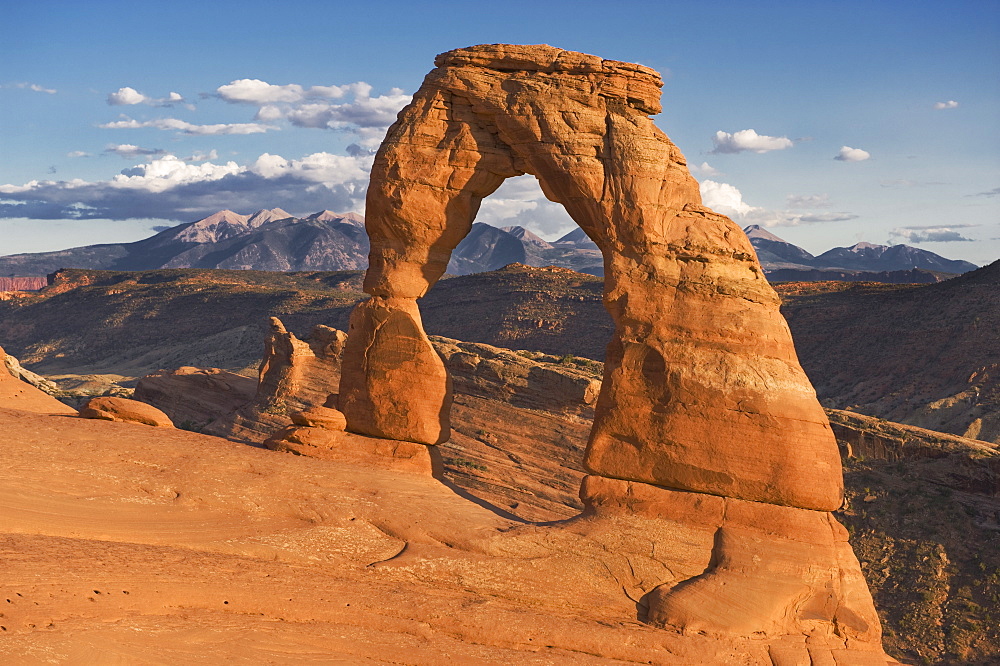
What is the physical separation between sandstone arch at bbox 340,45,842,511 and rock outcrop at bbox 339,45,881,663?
0.11 feet

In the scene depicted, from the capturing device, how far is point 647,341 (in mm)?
16656

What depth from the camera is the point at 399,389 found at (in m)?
18.9

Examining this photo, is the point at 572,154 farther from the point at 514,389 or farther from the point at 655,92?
the point at 514,389

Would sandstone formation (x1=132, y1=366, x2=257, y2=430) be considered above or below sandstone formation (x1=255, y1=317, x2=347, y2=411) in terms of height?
below

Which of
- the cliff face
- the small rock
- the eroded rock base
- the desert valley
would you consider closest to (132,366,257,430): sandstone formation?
the desert valley

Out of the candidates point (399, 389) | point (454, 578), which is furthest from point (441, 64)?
point (454, 578)

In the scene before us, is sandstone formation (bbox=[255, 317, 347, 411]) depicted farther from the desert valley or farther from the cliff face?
the cliff face

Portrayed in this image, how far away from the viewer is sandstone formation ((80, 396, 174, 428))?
765 inches

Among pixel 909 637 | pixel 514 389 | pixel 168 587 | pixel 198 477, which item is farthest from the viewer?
pixel 514 389

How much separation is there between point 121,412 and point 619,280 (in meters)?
11.3

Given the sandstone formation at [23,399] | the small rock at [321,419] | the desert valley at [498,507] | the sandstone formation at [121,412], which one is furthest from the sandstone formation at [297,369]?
the small rock at [321,419]

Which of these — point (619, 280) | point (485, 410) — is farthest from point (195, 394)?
point (619, 280)

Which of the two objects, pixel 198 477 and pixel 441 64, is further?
pixel 441 64

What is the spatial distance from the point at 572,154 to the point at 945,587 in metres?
16.5
